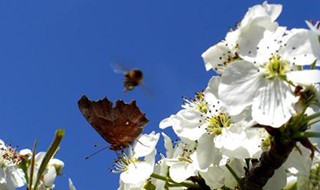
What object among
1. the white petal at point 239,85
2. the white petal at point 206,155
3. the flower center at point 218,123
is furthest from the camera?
the flower center at point 218,123

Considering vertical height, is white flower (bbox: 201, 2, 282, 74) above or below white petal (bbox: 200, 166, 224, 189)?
above

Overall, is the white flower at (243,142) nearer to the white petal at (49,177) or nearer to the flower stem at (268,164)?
the flower stem at (268,164)

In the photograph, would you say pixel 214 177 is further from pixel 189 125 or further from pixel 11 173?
pixel 11 173

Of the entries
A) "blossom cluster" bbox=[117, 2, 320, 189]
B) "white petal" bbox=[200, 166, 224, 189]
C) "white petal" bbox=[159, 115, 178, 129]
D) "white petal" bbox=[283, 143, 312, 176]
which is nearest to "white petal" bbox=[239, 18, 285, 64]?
"blossom cluster" bbox=[117, 2, 320, 189]

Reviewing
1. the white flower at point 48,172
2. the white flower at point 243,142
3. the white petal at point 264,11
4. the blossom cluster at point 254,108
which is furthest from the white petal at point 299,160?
the white flower at point 48,172

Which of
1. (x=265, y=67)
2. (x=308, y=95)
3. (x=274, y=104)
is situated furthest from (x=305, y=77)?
(x=265, y=67)

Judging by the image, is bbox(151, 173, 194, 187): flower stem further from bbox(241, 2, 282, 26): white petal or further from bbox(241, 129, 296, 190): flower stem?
bbox(241, 2, 282, 26): white petal
